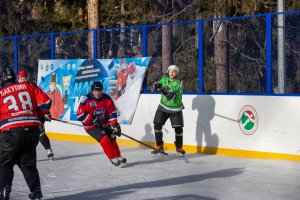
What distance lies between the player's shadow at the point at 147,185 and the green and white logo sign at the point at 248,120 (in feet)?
5.13

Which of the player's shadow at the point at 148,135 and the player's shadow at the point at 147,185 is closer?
the player's shadow at the point at 147,185

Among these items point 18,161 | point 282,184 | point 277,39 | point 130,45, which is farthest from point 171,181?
point 130,45

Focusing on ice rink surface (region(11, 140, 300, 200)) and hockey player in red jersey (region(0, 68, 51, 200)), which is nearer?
hockey player in red jersey (region(0, 68, 51, 200))

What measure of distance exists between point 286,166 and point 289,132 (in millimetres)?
814

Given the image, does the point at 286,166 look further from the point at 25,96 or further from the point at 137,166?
the point at 25,96

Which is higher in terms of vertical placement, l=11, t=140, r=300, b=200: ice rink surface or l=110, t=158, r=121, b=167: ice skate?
l=110, t=158, r=121, b=167: ice skate

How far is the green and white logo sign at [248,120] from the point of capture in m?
13.8

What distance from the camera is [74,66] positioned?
709 inches

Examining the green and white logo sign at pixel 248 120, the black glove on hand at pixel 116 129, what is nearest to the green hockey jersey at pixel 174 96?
the green and white logo sign at pixel 248 120

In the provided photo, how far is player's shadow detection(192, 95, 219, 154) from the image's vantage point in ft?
47.8

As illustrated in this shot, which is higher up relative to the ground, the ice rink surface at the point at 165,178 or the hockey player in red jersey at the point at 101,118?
the hockey player in red jersey at the point at 101,118

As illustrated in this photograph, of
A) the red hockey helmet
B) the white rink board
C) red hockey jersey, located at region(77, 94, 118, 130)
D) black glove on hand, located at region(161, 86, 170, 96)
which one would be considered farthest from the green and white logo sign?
the red hockey helmet

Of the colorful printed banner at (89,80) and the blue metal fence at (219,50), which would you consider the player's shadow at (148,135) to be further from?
the blue metal fence at (219,50)

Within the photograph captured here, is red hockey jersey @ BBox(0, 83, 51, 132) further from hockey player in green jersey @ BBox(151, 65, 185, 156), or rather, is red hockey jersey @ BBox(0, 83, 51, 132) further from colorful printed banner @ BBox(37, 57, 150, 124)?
colorful printed banner @ BBox(37, 57, 150, 124)
